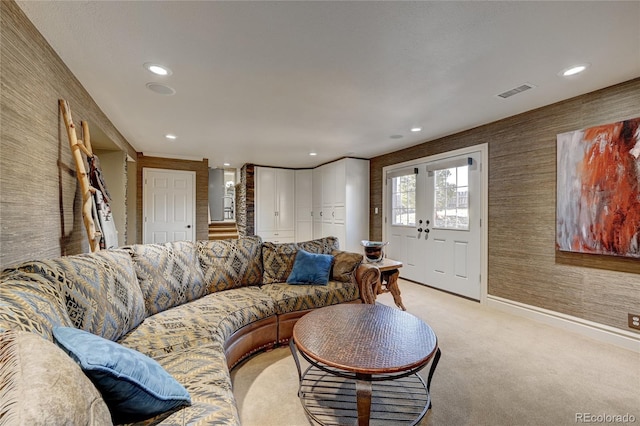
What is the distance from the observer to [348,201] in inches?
214

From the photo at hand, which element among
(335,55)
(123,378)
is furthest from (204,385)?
(335,55)

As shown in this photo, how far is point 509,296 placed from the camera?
10.9ft

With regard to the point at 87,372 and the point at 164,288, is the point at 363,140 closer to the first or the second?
the point at 164,288

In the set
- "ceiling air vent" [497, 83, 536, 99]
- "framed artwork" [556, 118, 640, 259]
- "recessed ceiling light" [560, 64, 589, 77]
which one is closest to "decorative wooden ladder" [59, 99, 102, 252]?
"ceiling air vent" [497, 83, 536, 99]

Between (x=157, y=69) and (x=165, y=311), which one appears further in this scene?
(x=157, y=69)

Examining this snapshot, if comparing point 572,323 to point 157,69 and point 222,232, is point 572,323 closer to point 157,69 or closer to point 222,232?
point 157,69

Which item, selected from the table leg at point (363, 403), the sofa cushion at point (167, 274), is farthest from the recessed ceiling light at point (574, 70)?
the sofa cushion at point (167, 274)

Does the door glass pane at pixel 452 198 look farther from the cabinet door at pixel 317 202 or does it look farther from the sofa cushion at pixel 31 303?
the sofa cushion at pixel 31 303

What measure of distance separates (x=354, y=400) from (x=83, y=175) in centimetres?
257

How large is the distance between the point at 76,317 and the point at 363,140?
3.87 m

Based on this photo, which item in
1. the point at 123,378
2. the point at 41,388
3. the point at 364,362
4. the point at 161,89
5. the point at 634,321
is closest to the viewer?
the point at 41,388

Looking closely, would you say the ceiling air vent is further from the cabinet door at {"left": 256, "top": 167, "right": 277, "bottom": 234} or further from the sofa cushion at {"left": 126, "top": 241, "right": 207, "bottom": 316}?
the cabinet door at {"left": 256, "top": 167, "right": 277, "bottom": 234}

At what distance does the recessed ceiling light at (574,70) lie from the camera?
2.16 metres

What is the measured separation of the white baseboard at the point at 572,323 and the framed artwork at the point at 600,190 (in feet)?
2.26
